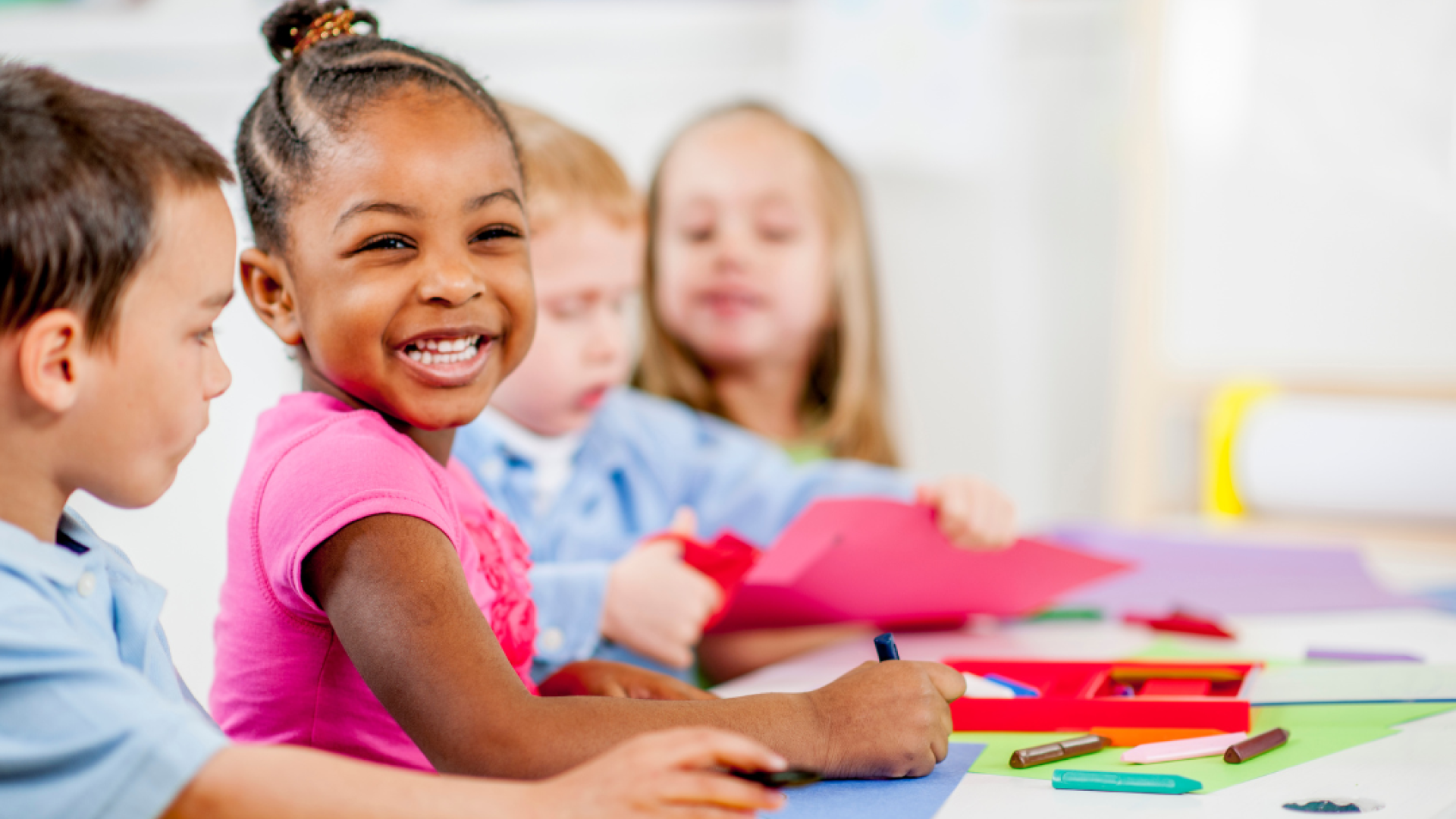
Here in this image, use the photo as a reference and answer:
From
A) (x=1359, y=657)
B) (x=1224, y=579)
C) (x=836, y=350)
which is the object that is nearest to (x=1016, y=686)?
(x=1359, y=657)

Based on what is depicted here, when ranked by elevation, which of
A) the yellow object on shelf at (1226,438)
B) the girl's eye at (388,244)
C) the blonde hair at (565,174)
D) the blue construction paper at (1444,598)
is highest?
the yellow object on shelf at (1226,438)

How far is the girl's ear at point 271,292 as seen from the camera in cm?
63

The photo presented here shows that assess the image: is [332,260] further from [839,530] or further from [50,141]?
[839,530]

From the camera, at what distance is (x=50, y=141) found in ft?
1.50

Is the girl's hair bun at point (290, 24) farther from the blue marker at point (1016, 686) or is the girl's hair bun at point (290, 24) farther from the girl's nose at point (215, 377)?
the blue marker at point (1016, 686)

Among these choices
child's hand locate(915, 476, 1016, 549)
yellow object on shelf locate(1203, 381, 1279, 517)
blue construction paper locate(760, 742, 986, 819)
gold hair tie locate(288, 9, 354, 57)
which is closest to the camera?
blue construction paper locate(760, 742, 986, 819)

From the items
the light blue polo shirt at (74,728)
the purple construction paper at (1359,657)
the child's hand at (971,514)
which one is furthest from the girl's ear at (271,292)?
the purple construction paper at (1359,657)

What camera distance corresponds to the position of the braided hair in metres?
0.61

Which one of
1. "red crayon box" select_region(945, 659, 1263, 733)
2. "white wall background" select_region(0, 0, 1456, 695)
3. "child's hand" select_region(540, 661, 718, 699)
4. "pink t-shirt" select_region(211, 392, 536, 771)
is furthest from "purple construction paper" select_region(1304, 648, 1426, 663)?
Result: "white wall background" select_region(0, 0, 1456, 695)

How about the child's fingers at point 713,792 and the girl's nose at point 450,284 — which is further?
the girl's nose at point 450,284

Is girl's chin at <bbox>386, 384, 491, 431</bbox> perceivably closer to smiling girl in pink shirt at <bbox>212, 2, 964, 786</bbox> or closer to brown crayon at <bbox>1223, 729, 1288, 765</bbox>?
smiling girl in pink shirt at <bbox>212, 2, 964, 786</bbox>

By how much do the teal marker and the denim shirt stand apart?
40 cm

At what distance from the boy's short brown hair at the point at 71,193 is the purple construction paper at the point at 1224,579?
37.3 inches

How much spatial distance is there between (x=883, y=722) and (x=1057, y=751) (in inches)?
4.6
